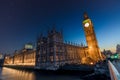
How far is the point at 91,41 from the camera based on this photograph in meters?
74.1

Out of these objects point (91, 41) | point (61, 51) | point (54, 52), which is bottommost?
point (54, 52)

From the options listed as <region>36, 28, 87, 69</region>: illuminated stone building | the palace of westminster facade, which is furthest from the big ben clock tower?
<region>36, 28, 87, 69</region>: illuminated stone building

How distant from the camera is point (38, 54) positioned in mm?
73438

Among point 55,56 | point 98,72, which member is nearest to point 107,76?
point 98,72

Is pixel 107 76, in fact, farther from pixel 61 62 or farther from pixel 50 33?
pixel 50 33

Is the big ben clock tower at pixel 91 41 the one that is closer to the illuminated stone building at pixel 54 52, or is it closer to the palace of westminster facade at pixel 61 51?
the palace of westminster facade at pixel 61 51

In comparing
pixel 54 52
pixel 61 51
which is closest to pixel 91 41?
pixel 61 51

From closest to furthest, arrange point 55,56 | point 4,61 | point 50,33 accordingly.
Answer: point 55,56
point 50,33
point 4,61

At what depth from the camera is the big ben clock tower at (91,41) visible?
70056 mm

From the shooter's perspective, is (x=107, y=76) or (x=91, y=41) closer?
(x=107, y=76)

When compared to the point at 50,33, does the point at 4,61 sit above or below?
below

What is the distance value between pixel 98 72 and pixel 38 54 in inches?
2042

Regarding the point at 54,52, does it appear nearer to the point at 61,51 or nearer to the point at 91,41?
the point at 61,51

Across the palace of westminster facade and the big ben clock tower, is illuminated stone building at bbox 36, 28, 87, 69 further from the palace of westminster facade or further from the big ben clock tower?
the big ben clock tower
